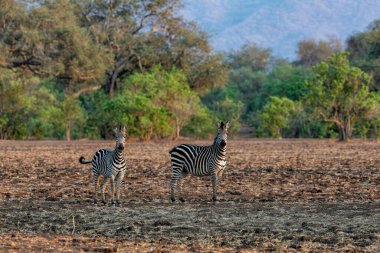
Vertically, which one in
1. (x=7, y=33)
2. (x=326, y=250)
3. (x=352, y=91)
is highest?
(x=7, y=33)

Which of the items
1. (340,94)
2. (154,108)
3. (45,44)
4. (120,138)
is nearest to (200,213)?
(120,138)

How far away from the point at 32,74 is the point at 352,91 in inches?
791

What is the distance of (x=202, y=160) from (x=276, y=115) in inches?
1412

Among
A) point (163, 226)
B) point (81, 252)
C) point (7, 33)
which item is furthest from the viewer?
point (7, 33)

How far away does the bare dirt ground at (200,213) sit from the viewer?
420 inches

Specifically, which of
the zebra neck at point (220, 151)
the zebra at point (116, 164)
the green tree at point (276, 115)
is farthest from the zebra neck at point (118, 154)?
the green tree at point (276, 115)

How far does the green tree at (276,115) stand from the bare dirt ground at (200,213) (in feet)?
90.3

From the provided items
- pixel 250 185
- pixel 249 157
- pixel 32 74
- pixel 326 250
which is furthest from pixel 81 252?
pixel 32 74

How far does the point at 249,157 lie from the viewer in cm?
3056

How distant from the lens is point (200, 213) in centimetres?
1387

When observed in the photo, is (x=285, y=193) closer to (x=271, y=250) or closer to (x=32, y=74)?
(x=271, y=250)

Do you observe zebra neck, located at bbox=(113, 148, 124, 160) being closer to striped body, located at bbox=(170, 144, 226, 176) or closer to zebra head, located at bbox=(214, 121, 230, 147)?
striped body, located at bbox=(170, 144, 226, 176)

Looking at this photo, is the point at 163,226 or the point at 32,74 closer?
the point at 163,226

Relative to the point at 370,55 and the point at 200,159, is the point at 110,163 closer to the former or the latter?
the point at 200,159
